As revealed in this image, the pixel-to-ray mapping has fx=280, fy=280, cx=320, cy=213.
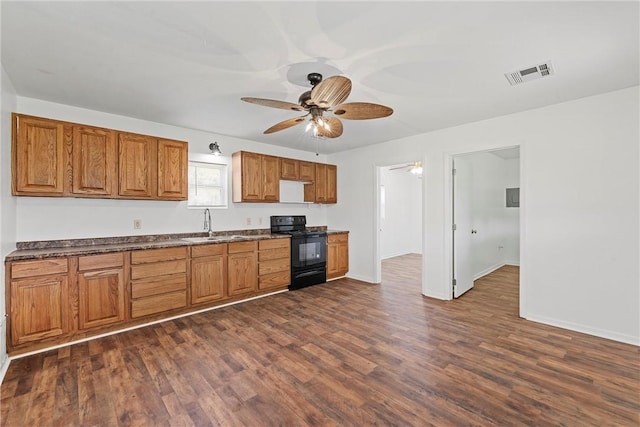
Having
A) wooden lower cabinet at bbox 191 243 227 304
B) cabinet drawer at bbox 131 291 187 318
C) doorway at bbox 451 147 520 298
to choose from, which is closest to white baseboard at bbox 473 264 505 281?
doorway at bbox 451 147 520 298

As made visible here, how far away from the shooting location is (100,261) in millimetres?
2945

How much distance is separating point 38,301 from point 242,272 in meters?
2.11

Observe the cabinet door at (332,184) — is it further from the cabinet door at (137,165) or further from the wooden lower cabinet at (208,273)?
the cabinet door at (137,165)

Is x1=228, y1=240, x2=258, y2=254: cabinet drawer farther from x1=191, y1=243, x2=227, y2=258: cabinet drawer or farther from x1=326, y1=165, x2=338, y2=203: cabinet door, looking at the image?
x1=326, y1=165, x2=338, y2=203: cabinet door

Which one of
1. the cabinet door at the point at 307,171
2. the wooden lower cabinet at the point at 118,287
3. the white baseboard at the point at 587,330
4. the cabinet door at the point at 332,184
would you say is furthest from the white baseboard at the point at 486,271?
the wooden lower cabinet at the point at 118,287

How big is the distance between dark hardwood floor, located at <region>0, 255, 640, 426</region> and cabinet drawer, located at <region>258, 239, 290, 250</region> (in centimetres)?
114

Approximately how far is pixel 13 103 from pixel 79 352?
101 inches

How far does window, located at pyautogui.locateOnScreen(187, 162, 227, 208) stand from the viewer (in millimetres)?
4320

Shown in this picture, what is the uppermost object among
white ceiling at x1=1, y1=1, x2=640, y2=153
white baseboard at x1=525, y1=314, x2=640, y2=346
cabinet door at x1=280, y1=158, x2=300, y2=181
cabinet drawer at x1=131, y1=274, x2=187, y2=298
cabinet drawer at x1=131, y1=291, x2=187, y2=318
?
white ceiling at x1=1, y1=1, x2=640, y2=153

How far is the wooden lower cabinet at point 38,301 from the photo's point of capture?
251 centimetres

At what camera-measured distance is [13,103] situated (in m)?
2.81

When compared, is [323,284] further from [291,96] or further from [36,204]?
[36,204]

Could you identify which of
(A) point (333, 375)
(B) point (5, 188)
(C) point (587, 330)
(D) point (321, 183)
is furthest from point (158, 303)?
(C) point (587, 330)

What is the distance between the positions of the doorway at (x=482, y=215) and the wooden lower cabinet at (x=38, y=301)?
4761mm
